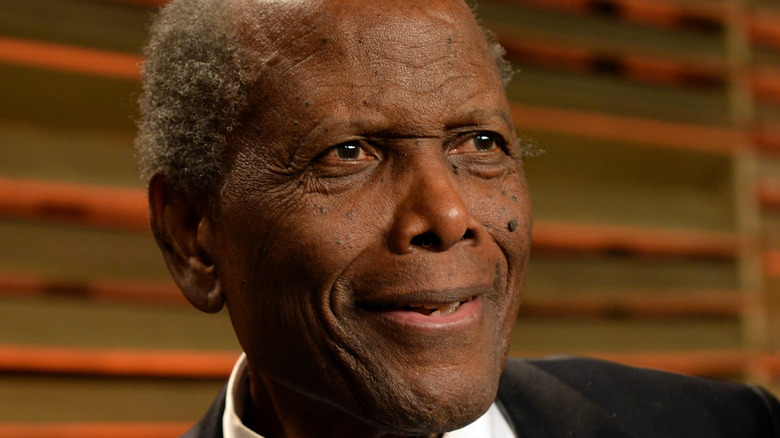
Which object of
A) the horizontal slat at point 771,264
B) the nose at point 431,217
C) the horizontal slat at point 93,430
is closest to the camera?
the nose at point 431,217

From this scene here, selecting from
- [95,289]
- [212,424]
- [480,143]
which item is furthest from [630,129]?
[212,424]

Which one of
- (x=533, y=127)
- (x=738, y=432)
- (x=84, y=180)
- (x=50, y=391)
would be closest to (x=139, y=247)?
(x=84, y=180)

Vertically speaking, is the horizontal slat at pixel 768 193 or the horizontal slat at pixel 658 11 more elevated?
the horizontal slat at pixel 658 11

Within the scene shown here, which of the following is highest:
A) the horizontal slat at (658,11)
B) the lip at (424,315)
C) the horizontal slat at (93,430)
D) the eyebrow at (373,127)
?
the eyebrow at (373,127)

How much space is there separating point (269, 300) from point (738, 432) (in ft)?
3.20

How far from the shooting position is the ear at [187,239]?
1.57 m

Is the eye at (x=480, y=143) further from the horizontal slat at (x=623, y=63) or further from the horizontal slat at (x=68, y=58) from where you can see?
the horizontal slat at (x=623, y=63)

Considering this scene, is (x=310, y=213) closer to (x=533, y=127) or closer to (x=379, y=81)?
(x=379, y=81)

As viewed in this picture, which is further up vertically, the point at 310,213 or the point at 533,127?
the point at 310,213

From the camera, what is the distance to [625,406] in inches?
67.4

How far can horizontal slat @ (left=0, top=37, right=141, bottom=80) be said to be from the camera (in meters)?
2.75

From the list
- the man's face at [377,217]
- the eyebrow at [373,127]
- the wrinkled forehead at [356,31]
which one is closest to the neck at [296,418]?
the man's face at [377,217]

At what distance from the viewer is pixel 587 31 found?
3.67m

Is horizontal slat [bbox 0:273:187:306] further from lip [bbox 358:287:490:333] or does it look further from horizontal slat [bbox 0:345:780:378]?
lip [bbox 358:287:490:333]
